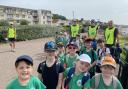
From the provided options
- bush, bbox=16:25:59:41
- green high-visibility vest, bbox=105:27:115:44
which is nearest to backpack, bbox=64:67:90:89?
green high-visibility vest, bbox=105:27:115:44

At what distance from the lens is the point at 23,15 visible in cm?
10812

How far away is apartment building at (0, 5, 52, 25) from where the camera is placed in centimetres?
9719

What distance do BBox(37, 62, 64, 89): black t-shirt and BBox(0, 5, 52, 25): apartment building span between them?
→ 85733mm

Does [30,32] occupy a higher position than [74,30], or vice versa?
[74,30]

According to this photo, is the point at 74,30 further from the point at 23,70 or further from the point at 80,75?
the point at 23,70

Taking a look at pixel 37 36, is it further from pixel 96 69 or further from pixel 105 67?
pixel 105 67

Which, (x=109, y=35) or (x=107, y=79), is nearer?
(x=107, y=79)

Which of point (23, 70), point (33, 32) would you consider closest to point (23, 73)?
point (23, 70)

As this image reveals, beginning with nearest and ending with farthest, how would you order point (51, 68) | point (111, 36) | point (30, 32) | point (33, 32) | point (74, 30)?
point (51, 68), point (111, 36), point (74, 30), point (30, 32), point (33, 32)

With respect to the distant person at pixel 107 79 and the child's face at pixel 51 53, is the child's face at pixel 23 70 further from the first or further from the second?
the child's face at pixel 51 53

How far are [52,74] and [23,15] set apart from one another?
341 feet

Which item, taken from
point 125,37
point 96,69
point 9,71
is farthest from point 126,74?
point 125,37

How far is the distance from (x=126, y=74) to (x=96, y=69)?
2.95 ft

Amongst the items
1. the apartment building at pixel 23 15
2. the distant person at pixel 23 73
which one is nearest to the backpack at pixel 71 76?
the distant person at pixel 23 73
